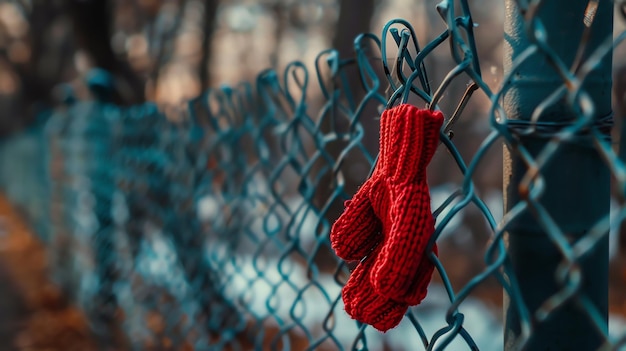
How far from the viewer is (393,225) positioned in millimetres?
959

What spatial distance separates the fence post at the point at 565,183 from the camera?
90cm

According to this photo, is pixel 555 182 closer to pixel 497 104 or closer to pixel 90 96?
pixel 497 104

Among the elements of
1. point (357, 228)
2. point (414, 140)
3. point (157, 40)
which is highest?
point (414, 140)

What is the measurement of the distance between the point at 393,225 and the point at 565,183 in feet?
0.87

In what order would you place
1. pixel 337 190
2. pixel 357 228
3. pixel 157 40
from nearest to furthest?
pixel 357 228, pixel 337 190, pixel 157 40

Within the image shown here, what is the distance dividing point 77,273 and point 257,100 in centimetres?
315

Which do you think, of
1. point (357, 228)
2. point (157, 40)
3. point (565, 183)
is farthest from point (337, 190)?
point (157, 40)

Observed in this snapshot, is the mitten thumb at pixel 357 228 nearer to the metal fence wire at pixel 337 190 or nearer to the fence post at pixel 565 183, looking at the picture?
the metal fence wire at pixel 337 190

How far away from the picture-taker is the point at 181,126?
3027 millimetres

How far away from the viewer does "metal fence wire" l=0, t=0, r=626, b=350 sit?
2.94ft

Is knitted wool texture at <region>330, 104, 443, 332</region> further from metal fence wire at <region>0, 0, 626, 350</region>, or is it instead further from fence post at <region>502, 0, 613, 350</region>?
fence post at <region>502, 0, 613, 350</region>

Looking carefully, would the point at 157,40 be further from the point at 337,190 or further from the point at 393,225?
the point at 393,225

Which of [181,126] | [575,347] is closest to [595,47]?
[575,347]

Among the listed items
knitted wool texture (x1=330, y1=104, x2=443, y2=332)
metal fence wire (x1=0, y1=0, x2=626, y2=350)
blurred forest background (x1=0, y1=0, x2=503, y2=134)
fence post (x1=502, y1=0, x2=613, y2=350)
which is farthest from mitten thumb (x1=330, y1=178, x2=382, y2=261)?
blurred forest background (x1=0, y1=0, x2=503, y2=134)
